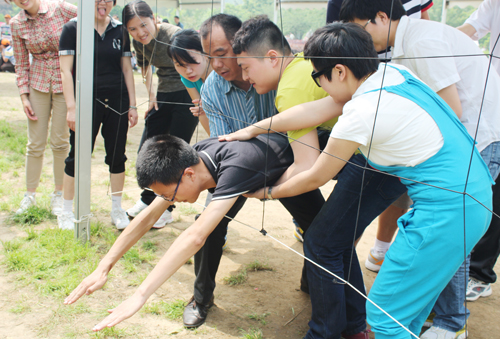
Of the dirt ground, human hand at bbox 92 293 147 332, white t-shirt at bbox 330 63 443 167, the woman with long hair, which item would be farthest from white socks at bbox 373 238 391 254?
the woman with long hair

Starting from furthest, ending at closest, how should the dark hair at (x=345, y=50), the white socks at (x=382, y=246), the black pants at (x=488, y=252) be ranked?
1. the white socks at (x=382, y=246)
2. the black pants at (x=488, y=252)
3. the dark hair at (x=345, y=50)

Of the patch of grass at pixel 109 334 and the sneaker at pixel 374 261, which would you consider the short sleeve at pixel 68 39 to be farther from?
the sneaker at pixel 374 261

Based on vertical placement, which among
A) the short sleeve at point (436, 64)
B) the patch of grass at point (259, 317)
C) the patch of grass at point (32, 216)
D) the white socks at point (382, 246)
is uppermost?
the short sleeve at point (436, 64)

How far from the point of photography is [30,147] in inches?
121

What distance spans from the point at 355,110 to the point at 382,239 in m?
1.48

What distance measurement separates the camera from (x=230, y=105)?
220 cm

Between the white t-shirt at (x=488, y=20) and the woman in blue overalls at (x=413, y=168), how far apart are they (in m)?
1.10

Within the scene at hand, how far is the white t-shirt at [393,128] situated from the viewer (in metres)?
1.27

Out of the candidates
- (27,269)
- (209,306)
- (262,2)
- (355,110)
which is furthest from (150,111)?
(262,2)

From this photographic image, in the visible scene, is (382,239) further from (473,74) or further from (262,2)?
(262,2)

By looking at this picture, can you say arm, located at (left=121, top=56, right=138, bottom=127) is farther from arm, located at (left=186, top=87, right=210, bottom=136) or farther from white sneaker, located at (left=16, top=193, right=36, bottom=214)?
white sneaker, located at (left=16, top=193, right=36, bottom=214)

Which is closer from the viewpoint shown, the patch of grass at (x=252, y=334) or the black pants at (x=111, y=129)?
the patch of grass at (x=252, y=334)

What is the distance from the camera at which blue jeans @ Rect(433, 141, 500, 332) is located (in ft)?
5.74

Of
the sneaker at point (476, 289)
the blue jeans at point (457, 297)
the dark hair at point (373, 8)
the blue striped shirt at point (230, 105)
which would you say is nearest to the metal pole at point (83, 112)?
the blue striped shirt at point (230, 105)
